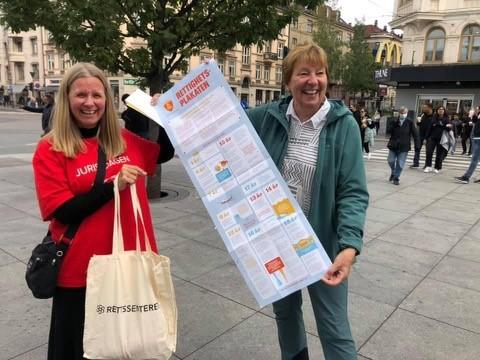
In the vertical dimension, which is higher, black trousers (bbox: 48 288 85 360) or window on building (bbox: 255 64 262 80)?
window on building (bbox: 255 64 262 80)

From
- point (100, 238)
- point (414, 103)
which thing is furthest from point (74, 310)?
point (414, 103)

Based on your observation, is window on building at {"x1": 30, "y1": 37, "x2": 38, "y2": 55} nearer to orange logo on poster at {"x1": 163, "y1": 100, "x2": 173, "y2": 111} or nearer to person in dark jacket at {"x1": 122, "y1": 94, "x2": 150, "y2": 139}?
person in dark jacket at {"x1": 122, "y1": 94, "x2": 150, "y2": 139}

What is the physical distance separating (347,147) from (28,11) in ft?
20.0

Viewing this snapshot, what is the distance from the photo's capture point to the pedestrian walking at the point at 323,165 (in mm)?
2064

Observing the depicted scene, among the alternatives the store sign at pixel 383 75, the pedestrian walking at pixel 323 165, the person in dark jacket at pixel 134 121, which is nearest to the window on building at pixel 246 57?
the store sign at pixel 383 75

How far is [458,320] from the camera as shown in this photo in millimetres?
3428

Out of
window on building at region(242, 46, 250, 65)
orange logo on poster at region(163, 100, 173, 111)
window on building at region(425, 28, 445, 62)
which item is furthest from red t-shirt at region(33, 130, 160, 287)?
window on building at region(242, 46, 250, 65)

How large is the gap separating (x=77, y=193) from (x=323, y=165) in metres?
1.20

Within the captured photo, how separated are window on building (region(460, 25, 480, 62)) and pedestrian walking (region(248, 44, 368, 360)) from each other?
27161mm

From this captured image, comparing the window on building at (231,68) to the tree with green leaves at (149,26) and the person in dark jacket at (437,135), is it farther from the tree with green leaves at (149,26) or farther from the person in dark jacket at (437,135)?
the tree with green leaves at (149,26)

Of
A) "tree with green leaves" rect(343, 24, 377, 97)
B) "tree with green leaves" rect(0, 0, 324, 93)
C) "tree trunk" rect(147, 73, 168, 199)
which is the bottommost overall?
"tree trunk" rect(147, 73, 168, 199)

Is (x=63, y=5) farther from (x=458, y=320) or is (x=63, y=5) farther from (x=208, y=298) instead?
(x=458, y=320)

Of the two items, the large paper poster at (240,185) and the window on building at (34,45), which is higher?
the window on building at (34,45)

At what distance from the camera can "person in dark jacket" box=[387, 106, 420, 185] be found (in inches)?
377
